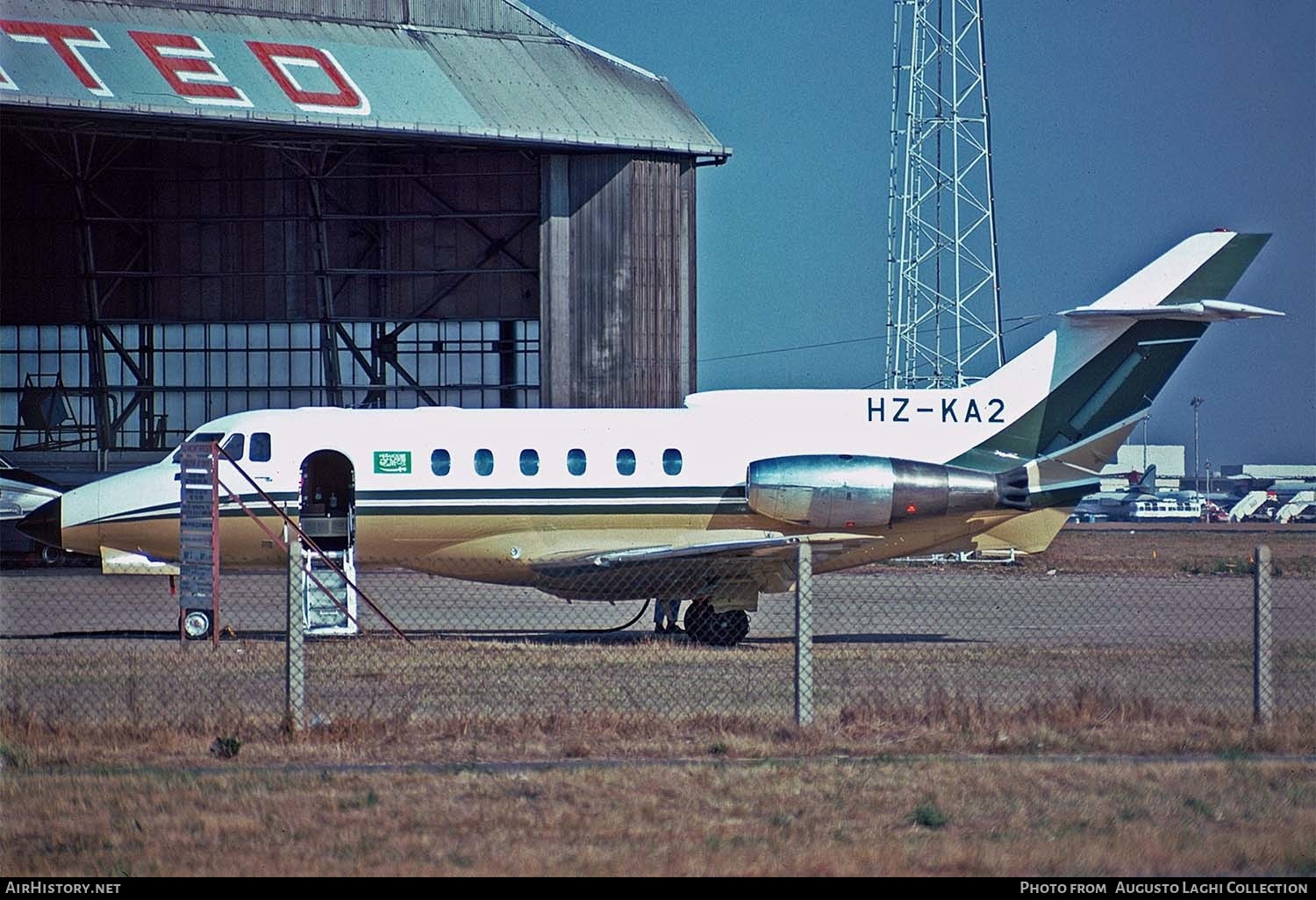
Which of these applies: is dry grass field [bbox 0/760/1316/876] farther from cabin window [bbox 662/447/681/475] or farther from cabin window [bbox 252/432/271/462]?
cabin window [bbox 252/432/271/462]

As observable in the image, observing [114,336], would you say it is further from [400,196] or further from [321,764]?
[321,764]

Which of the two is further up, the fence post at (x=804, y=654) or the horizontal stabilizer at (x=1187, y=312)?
the horizontal stabilizer at (x=1187, y=312)

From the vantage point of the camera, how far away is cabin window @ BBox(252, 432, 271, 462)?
67.7 feet

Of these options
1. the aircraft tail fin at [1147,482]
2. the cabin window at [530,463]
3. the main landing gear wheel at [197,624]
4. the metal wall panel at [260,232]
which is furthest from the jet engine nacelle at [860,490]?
the aircraft tail fin at [1147,482]

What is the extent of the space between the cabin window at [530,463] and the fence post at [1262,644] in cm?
1018

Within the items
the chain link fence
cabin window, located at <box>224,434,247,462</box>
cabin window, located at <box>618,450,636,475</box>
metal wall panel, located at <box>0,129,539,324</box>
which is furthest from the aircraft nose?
metal wall panel, located at <box>0,129,539,324</box>

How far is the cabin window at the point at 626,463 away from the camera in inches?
808

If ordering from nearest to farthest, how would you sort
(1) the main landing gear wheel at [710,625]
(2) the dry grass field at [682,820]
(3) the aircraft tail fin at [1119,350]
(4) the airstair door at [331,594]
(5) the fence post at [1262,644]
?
1. (2) the dry grass field at [682,820]
2. (5) the fence post at [1262,644]
3. (4) the airstair door at [331,594]
4. (1) the main landing gear wheel at [710,625]
5. (3) the aircraft tail fin at [1119,350]

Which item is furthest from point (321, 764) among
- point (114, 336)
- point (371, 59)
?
point (114, 336)

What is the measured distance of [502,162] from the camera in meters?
38.9

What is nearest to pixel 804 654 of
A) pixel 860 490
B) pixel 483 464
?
pixel 860 490

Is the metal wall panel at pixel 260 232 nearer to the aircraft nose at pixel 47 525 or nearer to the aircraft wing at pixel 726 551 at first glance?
the aircraft nose at pixel 47 525

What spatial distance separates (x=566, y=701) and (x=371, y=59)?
954 inches

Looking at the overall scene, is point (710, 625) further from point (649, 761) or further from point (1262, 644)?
point (649, 761)
